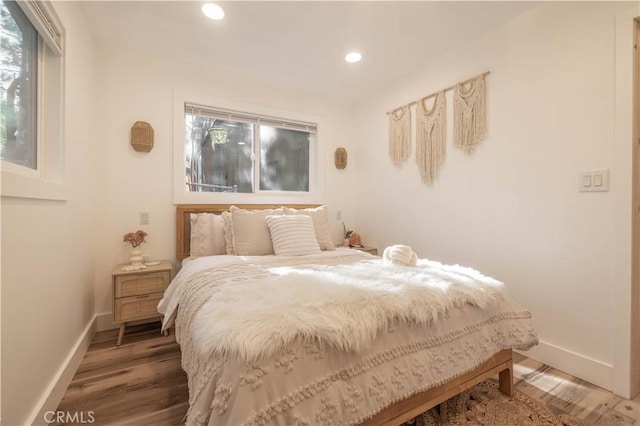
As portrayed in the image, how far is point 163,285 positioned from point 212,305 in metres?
1.42

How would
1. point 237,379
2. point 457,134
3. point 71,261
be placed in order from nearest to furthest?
point 237,379 < point 71,261 < point 457,134

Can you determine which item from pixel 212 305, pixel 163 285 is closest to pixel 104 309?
pixel 163 285

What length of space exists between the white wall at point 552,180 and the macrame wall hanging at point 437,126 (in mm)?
72

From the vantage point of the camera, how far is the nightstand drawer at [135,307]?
2162 mm

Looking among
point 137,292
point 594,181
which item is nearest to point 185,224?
point 137,292

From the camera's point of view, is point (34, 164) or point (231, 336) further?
point (34, 164)

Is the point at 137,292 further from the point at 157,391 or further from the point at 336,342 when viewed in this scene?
the point at 336,342

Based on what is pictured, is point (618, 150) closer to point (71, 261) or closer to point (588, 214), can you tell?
point (588, 214)

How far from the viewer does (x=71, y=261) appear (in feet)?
5.79

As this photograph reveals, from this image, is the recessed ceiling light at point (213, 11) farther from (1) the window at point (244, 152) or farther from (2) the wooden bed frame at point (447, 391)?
(2) the wooden bed frame at point (447, 391)

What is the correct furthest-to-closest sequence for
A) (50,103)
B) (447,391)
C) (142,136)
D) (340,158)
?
(340,158), (142,136), (50,103), (447,391)

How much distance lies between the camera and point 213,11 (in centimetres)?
204

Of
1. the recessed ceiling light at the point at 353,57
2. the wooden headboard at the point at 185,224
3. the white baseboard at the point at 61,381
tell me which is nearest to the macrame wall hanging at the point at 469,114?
the recessed ceiling light at the point at 353,57

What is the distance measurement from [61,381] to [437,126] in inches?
128
